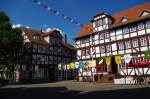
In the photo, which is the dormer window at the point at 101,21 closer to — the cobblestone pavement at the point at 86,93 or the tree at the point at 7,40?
the tree at the point at 7,40

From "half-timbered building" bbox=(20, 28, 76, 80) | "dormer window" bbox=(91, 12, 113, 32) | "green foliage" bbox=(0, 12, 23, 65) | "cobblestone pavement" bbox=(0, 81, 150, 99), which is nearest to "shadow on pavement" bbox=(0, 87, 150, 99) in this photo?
"cobblestone pavement" bbox=(0, 81, 150, 99)

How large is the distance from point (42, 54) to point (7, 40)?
44.8 ft

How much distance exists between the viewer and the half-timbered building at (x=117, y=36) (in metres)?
34.5

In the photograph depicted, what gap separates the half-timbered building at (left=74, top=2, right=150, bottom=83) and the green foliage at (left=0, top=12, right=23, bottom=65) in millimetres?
12139

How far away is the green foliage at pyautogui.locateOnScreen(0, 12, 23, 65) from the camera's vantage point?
40500 millimetres

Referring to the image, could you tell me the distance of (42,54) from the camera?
2098 inches

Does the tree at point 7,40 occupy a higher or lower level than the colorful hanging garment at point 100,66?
higher

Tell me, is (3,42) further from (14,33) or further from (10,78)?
(10,78)

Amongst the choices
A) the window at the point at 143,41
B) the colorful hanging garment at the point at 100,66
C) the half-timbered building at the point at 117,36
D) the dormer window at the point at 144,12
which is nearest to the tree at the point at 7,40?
the half-timbered building at the point at 117,36

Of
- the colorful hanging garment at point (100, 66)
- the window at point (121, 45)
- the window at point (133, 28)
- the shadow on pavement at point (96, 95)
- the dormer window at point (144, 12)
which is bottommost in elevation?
the shadow on pavement at point (96, 95)

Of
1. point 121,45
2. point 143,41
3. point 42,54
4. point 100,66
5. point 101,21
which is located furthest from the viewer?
point 42,54

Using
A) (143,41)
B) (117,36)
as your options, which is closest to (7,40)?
(117,36)

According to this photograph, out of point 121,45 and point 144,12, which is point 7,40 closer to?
point 121,45
